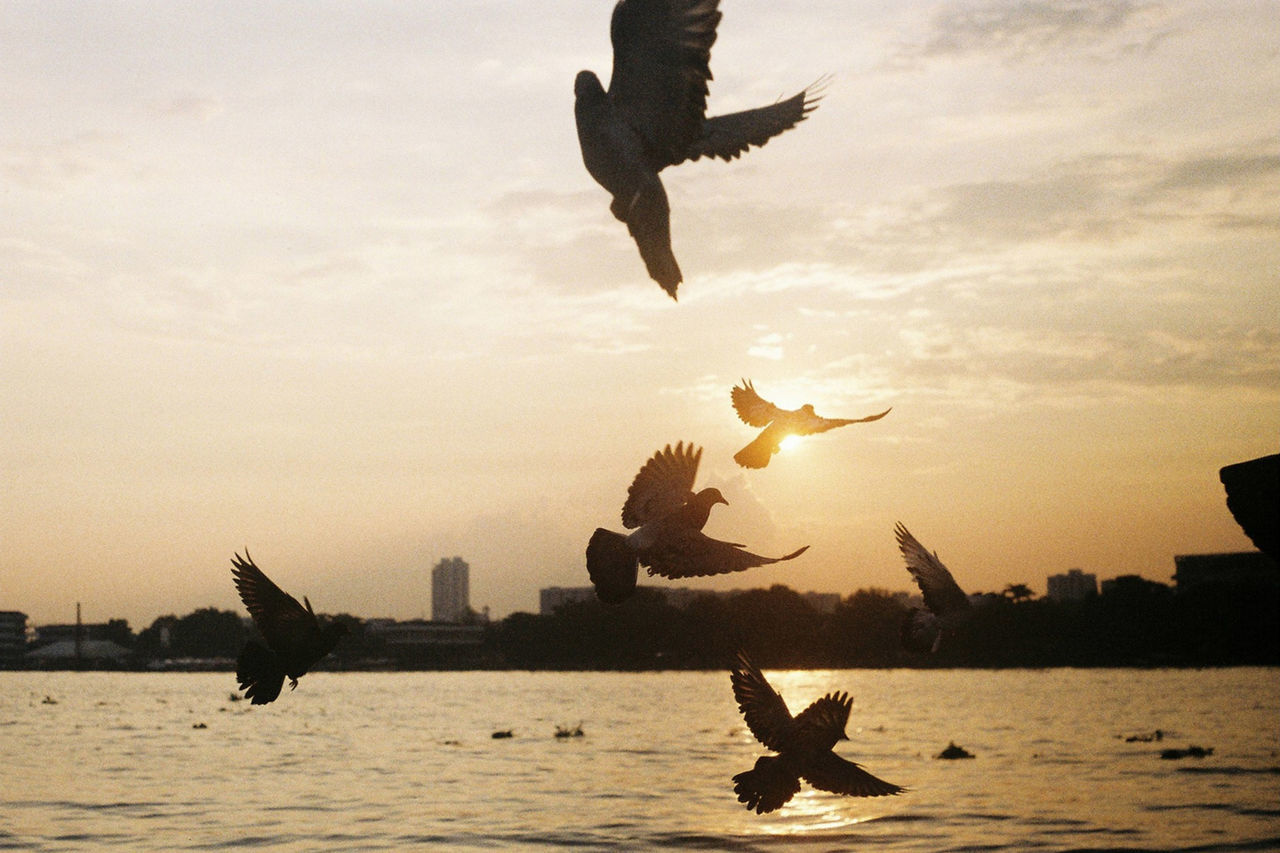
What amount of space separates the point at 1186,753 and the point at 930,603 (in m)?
61.0

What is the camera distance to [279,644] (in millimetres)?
7852

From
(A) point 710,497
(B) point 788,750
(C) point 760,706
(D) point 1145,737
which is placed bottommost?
(D) point 1145,737

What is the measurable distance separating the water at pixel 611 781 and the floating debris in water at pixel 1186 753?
4.21ft

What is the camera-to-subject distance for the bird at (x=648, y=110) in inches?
223

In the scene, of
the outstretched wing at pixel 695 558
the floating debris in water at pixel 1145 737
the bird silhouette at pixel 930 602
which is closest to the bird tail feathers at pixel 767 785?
the bird silhouette at pixel 930 602

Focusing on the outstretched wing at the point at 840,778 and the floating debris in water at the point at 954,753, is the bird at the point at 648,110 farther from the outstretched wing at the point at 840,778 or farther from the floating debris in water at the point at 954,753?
the floating debris in water at the point at 954,753

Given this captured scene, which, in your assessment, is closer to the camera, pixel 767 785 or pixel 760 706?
pixel 767 785

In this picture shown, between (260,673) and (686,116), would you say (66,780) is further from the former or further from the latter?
(686,116)

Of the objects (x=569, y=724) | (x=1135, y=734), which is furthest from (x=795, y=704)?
(x=1135, y=734)

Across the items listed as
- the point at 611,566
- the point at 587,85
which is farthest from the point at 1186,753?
the point at 587,85

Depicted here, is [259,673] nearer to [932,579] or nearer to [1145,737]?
[932,579]

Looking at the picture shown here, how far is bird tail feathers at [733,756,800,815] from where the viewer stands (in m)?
9.15

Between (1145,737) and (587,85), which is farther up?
(587,85)

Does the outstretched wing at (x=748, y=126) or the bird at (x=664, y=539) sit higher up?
the outstretched wing at (x=748, y=126)
